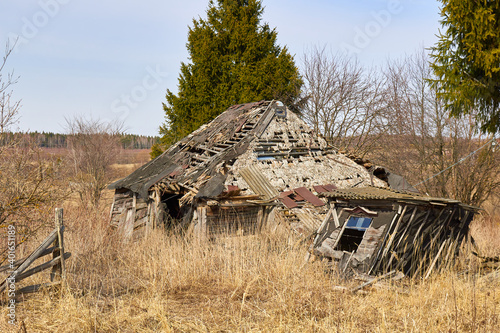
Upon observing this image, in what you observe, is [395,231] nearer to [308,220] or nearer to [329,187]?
[308,220]

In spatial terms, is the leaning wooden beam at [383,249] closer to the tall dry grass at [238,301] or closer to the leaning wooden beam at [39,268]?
the tall dry grass at [238,301]

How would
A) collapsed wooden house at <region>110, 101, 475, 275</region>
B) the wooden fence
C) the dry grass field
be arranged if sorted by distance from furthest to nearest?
collapsed wooden house at <region>110, 101, 475, 275</region> < the wooden fence < the dry grass field

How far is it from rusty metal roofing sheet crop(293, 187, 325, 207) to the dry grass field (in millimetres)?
2987

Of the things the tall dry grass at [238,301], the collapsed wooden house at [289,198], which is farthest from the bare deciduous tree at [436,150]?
the tall dry grass at [238,301]

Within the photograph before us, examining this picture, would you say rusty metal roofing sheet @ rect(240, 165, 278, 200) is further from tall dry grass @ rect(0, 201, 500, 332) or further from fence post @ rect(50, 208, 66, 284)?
fence post @ rect(50, 208, 66, 284)

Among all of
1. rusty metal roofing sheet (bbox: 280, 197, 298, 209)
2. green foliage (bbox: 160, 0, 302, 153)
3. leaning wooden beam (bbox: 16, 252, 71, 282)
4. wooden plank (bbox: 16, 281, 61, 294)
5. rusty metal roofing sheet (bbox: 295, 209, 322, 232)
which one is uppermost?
green foliage (bbox: 160, 0, 302, 153)

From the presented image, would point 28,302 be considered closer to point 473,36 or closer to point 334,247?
point 334,247

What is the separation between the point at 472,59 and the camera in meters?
10.2

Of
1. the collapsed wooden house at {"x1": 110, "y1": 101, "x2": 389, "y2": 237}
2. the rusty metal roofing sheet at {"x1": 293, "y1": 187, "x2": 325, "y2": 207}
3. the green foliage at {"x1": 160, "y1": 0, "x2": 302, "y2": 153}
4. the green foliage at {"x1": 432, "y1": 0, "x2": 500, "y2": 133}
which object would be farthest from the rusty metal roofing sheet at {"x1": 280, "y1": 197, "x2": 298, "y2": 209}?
the green foliage at {"x1": 160, "y1": 0, "x2": 302, "y2": 153}

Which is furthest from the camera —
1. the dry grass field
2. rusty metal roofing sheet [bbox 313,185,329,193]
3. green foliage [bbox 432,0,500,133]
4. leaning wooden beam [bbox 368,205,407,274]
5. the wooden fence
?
rusty metal roofing sheet [bbox 313,185,329,193]

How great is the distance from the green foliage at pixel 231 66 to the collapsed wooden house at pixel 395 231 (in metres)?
14.6

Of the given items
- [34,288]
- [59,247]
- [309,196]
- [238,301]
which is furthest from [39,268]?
[309,196]

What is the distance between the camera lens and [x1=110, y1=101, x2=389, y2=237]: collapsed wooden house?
10984mm

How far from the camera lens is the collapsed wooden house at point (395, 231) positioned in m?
7.47
